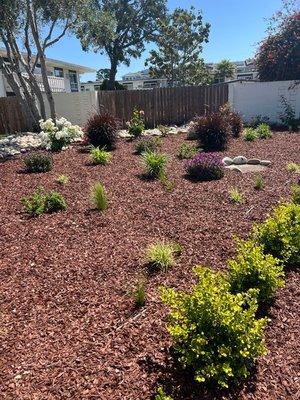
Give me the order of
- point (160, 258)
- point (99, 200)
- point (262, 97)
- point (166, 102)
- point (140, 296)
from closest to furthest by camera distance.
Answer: point (140, 296) < point (160, 258) < point (99, 200) < point (262, 97) < point (166, 102)

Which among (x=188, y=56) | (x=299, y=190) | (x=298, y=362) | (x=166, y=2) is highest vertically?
(x=166, y=2)

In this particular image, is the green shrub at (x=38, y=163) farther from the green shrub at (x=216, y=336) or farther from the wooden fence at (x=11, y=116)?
the wooden fence at (x=11, y=116)

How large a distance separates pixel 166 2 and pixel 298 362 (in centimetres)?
3326

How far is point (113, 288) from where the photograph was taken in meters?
3.38

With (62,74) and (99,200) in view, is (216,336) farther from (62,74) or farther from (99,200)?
(62,74)

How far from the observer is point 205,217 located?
4879 mm

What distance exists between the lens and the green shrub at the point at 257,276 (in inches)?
114

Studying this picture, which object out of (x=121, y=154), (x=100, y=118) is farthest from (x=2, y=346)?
(x=100, y=118)

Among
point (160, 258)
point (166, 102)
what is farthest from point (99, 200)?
point (166, 102)

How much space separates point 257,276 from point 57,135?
25.5 feet

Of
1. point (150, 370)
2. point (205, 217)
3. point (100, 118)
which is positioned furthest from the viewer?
point (100, 118)

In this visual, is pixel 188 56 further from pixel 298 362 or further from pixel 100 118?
pixel 298 362

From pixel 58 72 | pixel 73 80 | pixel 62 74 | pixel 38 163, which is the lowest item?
pixel 38 163

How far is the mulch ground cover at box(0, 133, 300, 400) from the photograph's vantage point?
2.34 meters
